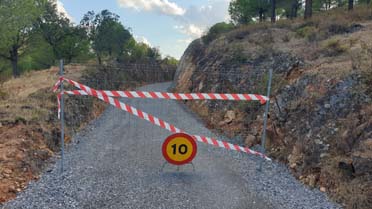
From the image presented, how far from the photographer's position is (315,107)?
6.69 metres

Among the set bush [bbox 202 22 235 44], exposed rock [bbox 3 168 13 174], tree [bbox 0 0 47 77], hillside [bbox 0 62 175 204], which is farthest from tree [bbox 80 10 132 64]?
exposed rock [bbox 3 168 13 174]

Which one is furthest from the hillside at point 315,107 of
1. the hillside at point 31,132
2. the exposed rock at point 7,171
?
the exposed rock at point 7,171

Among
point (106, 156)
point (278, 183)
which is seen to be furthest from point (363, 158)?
point (106, 156)

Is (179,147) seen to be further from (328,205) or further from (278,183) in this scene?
(328,205)

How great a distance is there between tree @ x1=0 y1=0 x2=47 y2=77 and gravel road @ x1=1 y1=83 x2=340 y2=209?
1796 cm

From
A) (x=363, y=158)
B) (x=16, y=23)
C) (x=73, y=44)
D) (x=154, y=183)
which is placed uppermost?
(x=16, y=23)

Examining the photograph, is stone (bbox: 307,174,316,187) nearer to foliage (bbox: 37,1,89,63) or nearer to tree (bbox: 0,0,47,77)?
tree (bbox: 0,0,47,77)

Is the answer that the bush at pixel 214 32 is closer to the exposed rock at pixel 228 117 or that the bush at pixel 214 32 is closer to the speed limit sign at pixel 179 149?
the exposed rock at pixel 228 117

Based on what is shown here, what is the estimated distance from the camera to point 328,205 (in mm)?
4535

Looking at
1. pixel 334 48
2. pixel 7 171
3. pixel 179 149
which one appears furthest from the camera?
pixel 334 48

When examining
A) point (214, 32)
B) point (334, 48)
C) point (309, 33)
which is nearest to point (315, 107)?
point (334, 48)

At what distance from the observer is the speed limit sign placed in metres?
5.68

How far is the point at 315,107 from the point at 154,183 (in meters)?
4.55

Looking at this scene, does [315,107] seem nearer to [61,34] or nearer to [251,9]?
[251,9]
